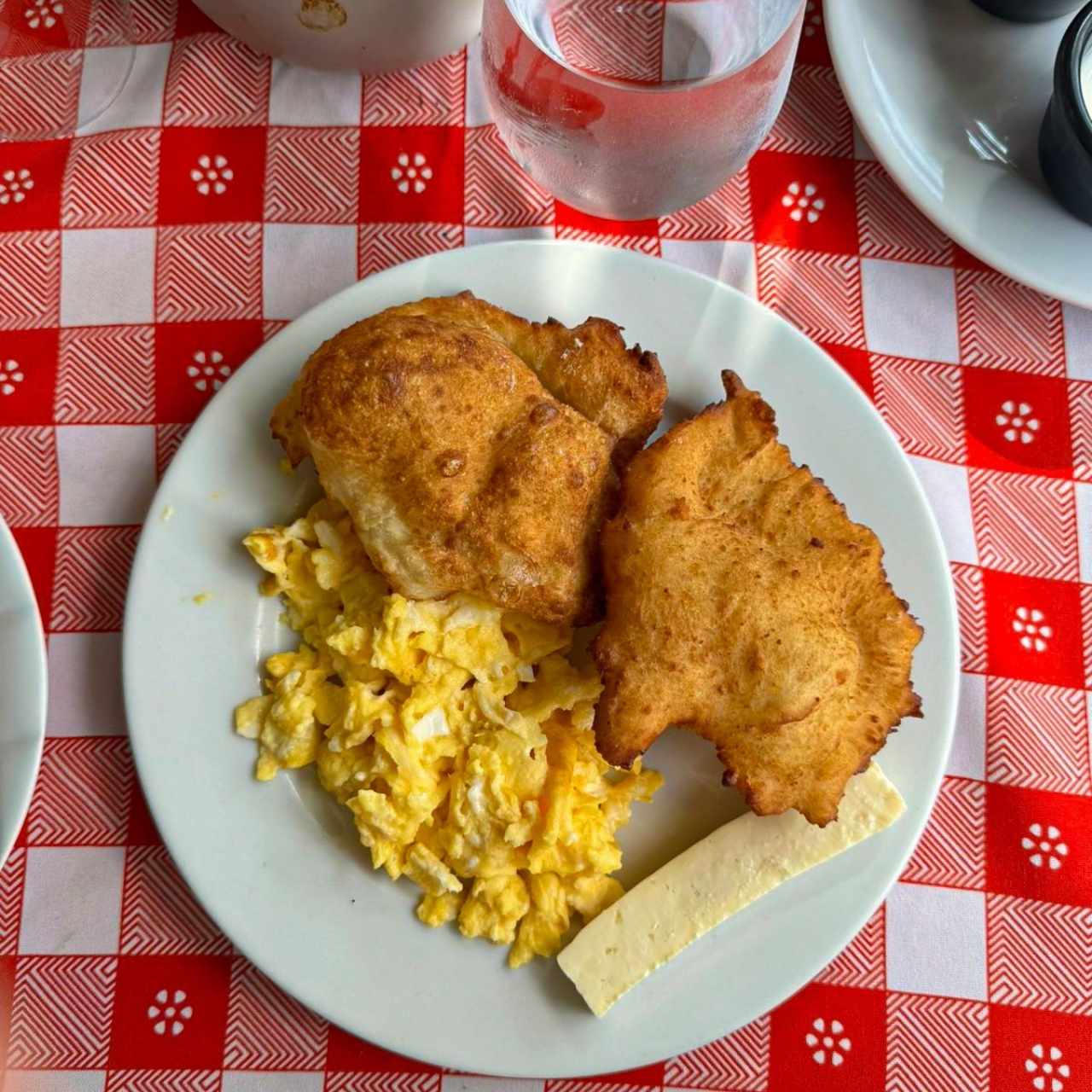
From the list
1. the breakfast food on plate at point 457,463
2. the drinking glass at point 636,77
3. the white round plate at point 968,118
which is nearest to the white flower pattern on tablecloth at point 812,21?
the white round plate at point 968,118

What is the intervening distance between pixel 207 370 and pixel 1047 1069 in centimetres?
208

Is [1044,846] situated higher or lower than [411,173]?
lower

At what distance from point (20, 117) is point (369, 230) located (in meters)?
0.73

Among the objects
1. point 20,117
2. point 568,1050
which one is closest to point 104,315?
point 20,117

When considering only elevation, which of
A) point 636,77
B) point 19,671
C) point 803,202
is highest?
point 636,77

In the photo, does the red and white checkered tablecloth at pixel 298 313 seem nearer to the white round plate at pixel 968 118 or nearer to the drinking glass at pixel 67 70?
the drinking glass at pixel 67 70

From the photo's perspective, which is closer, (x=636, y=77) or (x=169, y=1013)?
(x=636, y=77)

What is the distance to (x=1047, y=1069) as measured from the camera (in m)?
2.33

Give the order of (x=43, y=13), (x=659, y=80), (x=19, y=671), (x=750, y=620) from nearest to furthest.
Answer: (x=659, y=80) < (x=750, y=620) < (x=19, y=671) < (x=43, y=13)

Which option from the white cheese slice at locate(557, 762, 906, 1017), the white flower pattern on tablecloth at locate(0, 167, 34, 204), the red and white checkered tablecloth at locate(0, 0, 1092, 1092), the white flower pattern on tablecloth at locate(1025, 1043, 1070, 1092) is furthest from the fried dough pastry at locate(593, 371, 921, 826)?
the white flower pattern on tablecloth at locate(0, 167, 34, 204)

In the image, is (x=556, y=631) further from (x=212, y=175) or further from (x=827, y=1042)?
(x=212, y=175)

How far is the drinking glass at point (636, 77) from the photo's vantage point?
5.97 feet

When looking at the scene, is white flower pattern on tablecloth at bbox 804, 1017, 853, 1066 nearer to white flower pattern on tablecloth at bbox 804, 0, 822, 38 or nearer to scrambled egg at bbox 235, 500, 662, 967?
scrambled egg at bbox 235, 500, 662, 967

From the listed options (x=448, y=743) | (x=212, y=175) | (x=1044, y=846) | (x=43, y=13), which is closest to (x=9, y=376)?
(x=212, y=175)
